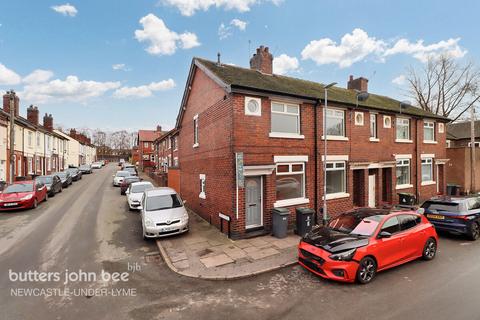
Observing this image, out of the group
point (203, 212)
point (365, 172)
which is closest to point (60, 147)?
point (203, 212)

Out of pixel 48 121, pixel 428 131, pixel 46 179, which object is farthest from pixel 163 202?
pixel 48 121

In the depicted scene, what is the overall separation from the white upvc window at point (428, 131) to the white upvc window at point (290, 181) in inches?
435

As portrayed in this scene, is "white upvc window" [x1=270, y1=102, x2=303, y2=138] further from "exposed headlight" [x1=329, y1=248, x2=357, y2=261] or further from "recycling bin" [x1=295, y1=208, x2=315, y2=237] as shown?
"exposed headlight" [x1=329, y1=248, x2=357, y2=261]

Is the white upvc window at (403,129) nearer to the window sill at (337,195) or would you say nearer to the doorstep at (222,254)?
the window sill at (337,195)

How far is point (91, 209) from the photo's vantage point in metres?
14.2

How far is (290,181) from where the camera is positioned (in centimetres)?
1035

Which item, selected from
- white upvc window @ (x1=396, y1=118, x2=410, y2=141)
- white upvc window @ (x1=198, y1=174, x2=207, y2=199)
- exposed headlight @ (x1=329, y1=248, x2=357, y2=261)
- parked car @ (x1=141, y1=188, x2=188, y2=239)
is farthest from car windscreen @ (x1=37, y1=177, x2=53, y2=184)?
white upvc window @ (x1=396, y1=118, x2=410, y2=141)

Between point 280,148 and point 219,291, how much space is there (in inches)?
236

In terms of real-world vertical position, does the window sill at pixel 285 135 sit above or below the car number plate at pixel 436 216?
above

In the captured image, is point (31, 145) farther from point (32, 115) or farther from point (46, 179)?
point (46, 179)

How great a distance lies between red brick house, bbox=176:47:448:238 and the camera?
9.26 metres

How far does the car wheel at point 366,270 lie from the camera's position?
5676 mm

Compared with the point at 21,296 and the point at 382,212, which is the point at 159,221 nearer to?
the point at 21,296

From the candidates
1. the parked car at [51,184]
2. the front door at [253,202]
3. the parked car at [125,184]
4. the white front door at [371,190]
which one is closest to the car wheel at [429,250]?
the front door at [253,202]
